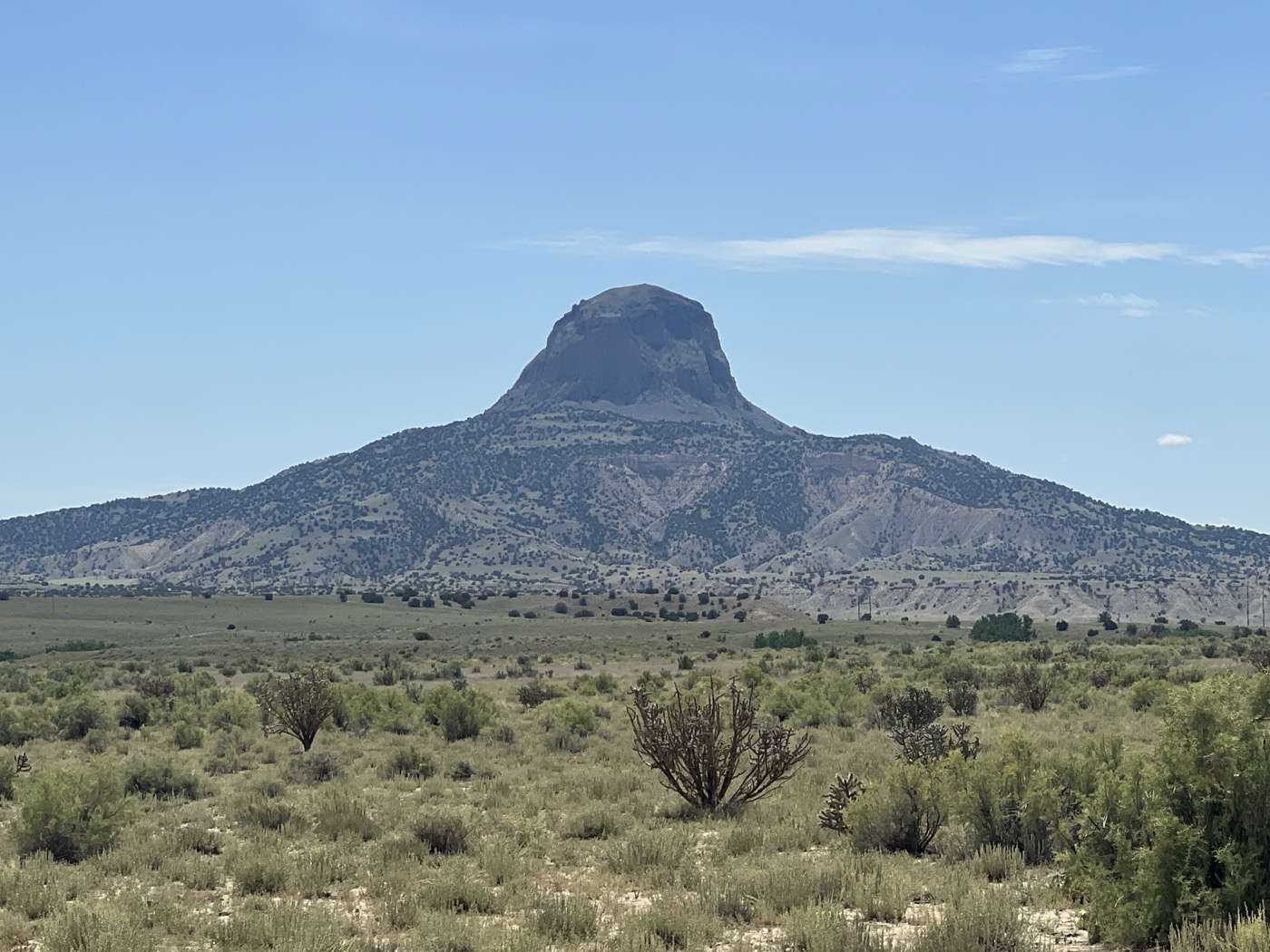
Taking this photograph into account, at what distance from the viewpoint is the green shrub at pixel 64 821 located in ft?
47.0

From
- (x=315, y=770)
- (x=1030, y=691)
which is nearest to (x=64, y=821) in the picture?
(x=315, y=770)

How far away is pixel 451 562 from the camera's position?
188250 millimetres

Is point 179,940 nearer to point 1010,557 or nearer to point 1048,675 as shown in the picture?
point 1048,675

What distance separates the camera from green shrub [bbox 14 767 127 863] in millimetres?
14328

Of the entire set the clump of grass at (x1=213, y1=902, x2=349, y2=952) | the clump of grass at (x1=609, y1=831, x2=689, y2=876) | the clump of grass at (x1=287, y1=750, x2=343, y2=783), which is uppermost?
the clump of grass at (x1=213, y1=902, x2=349, y2=952)

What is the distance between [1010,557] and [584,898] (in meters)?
194

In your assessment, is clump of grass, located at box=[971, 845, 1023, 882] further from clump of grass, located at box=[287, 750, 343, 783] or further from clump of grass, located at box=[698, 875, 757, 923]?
clump of grass, located at box=[287, 750, 343, 783]

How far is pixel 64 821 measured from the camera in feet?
47.1

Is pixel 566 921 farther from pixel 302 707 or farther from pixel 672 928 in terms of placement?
pixel 302 707

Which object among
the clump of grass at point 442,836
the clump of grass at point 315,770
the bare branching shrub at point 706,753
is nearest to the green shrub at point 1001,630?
the clump of grass at point 315,770

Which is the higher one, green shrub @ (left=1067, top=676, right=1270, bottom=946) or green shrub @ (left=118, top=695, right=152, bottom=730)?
green shrub @ (left=1067, top=676, right=1270, bottom=946)

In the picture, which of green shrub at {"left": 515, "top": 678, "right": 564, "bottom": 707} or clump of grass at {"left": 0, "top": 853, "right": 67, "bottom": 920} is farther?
green shrub at {"left": 515, "top": 678, "right": 564, "bottom": 707}

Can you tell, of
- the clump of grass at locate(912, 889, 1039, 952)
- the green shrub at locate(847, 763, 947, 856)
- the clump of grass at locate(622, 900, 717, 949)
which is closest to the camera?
the clump of grass at locate(912, 889, 1039, 952)

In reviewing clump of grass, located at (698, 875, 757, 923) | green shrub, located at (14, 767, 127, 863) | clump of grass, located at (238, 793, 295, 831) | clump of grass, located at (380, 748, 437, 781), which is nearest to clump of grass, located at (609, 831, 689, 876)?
clump of grass, located at (698, 875, 757, 923)
